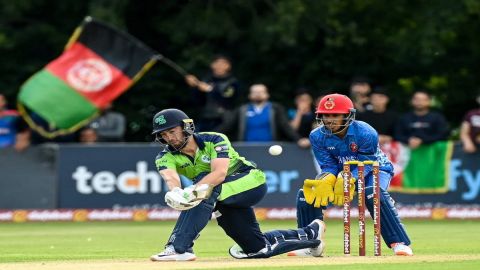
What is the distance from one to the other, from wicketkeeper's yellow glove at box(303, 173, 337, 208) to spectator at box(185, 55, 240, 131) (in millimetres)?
7902

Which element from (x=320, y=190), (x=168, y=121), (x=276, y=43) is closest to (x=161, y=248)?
(x=320, y=190)

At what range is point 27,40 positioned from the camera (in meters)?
23.9

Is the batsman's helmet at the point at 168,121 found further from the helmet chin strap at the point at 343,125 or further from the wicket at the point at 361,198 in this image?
the wicket at the point at 361,198

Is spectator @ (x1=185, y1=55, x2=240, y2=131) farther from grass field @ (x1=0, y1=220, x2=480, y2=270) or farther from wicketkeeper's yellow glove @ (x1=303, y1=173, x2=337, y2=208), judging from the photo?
wicketkeeper's yellow glove @ (x1=303, y1=173, x2=337, y2=208)

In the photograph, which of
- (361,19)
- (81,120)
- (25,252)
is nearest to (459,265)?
(25,252)

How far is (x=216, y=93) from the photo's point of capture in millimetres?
20328

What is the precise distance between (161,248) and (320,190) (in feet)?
9.93

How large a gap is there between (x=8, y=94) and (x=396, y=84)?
7.41 metres

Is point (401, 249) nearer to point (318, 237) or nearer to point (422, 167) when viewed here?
point (318, 237)

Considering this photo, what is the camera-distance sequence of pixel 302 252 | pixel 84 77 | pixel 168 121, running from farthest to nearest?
pixel 84 77 < pixel 302 252 < pixel 168 121

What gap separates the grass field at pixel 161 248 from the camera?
36.6 ft

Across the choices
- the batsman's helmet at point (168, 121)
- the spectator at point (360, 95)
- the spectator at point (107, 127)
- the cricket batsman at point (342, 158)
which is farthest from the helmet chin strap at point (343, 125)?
the spectator at point (107, 127)

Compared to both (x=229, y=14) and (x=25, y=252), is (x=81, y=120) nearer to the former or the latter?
(x=229, y=14)

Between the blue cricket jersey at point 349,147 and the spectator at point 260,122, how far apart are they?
752 cm
